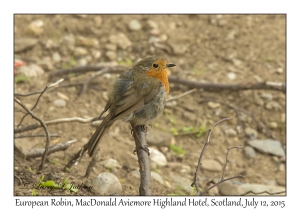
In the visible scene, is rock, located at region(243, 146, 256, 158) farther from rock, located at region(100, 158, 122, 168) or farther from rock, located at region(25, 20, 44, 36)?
rock, located at region(25, 20, 44, 36)

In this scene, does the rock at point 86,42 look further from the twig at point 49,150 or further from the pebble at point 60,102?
the twig at point 49,150

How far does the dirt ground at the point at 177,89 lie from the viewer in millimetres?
6062

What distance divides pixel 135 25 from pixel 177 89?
1.73 m

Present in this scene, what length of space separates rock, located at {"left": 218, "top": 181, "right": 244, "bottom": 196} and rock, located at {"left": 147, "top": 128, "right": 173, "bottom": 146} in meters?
1.01

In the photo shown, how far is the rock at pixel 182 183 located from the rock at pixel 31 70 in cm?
261

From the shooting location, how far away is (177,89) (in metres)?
7.67

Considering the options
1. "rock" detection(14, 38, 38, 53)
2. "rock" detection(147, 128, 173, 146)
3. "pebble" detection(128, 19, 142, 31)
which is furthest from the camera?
"pebble" detection(128, 19, 142, 31)

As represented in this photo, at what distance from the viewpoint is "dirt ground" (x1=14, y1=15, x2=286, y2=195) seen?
606 cm

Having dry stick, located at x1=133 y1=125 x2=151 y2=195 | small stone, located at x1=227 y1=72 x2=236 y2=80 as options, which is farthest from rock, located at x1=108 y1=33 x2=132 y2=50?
dry stick, located at x1=133 y1=125 x2=151 y2=195

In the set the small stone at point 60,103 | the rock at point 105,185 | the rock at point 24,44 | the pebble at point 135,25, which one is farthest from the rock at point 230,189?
the rock at point 24,44

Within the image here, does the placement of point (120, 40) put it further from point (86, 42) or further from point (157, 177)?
point (157, 177)

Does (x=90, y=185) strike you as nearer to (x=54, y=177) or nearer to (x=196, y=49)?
(x=54, y=177)

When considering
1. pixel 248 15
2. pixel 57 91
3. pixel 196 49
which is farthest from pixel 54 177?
pixel 248 15

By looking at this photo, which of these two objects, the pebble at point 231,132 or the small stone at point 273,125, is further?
the small stone at point 273,125
